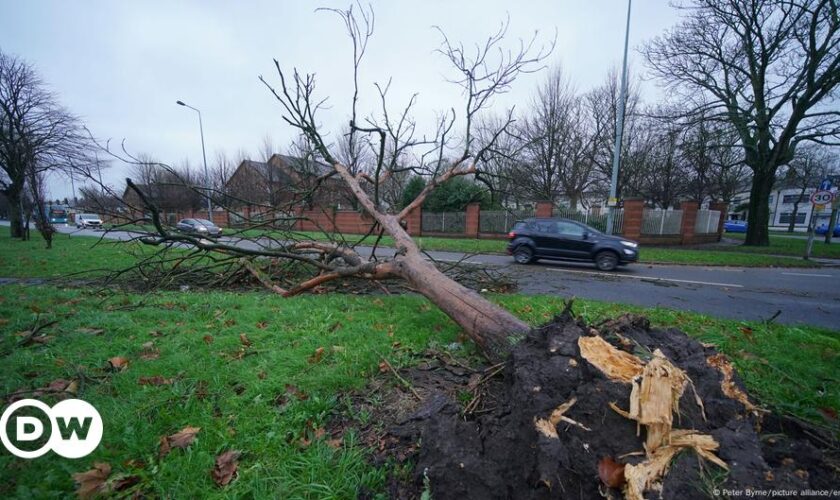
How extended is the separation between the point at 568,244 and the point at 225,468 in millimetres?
10004

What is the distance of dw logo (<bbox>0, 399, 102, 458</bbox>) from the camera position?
5.98 feet

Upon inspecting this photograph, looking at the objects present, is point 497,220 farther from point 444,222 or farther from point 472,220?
point 444,222

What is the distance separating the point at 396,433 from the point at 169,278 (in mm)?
5951

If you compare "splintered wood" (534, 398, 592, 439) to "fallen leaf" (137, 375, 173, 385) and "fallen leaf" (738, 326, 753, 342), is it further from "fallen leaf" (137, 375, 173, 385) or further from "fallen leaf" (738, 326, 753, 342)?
"fallen leaf" (738, 326, 753, 342)

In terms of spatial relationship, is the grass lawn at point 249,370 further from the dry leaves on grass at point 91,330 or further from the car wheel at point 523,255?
the car wheel at point 523,255

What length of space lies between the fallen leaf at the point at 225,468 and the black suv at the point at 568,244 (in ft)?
32.3

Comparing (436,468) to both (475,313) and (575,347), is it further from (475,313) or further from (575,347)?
(475,313)

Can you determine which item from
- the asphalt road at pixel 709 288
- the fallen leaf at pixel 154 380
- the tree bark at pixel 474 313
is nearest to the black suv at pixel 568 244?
the asphalt road at pixel 709 288

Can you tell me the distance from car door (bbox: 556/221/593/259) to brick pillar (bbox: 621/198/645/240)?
899 centimetres

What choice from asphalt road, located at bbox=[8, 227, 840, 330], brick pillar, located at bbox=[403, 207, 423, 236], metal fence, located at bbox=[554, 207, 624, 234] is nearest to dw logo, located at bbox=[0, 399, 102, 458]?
asphalt road, located at bbox=[8, 227, 840, 330]

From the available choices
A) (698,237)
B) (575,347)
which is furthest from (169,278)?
(698,237)

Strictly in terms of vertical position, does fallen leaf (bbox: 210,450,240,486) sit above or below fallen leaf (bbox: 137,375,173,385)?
below

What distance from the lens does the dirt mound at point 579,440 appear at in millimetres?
1233

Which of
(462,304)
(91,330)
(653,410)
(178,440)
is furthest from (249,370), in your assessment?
(653,410)
